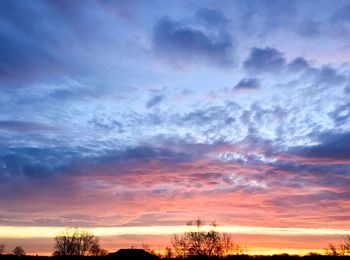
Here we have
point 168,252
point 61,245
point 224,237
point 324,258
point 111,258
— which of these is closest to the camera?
point 324,258

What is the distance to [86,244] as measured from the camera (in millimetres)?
156250

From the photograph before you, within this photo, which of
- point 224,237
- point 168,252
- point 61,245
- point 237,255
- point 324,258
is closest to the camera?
point 324,258

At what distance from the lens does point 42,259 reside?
67000mm

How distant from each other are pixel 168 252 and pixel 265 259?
124 feet

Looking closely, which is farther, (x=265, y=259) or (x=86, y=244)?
(x=86, y=244)

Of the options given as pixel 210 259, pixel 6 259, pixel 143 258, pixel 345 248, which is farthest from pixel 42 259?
pixel 345 248

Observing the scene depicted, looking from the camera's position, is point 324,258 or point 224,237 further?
point 224,237

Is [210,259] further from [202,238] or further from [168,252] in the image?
[168,252]

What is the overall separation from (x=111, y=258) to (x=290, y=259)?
3450 centimetres

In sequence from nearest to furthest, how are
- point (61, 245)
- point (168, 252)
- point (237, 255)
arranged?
point (237, 255) < point (168, 252) < point (61, 245)

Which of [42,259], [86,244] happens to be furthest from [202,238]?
[86,244]

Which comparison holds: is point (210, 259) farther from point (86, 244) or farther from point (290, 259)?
point (86, 244)

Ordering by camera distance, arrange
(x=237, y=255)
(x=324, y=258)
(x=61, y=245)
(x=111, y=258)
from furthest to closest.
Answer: (x=61, y=245) < (x=237, y=255) < (x=111, y=258) < (x=324, y=258)

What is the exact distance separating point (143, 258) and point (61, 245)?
3694 inches
